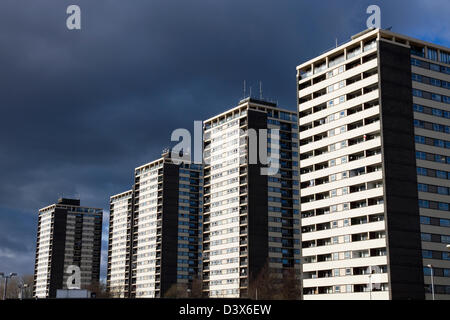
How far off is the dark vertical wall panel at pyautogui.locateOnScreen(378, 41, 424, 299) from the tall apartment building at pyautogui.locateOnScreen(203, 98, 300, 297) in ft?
202

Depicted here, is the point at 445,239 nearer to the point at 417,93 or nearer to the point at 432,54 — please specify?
the point at 417,93

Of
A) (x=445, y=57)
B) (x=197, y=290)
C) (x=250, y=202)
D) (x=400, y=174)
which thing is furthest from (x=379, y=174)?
(x=197, y=290)

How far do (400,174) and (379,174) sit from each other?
4.57m

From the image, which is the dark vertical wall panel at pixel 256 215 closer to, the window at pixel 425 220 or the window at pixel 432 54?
the window at pixel 432 54

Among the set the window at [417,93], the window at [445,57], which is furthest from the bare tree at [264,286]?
the window at [445,57]

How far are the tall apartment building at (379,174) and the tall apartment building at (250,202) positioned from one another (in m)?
39.5

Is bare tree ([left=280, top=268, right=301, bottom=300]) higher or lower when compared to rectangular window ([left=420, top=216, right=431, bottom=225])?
lower

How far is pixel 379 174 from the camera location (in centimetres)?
11419

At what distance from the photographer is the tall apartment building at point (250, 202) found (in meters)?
169

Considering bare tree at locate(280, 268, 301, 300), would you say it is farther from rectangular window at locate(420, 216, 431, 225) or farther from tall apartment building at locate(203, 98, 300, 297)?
rectangular window at locate(420, 216, 431, 225)

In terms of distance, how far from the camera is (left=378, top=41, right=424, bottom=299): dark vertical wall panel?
109 meters

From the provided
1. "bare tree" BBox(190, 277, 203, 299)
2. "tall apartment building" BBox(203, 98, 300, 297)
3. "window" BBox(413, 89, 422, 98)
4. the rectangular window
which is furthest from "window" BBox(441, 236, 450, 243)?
"bare tree" BBox(190, 277, 203, 299)
